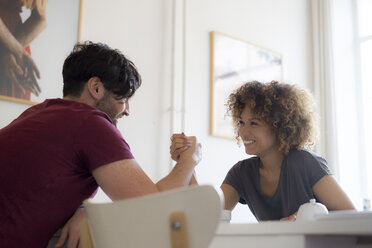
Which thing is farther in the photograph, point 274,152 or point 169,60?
point 169,60

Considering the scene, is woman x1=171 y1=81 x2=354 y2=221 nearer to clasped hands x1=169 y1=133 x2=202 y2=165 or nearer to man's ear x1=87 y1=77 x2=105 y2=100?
clasped hands x1=169 y1=133 x2=202 y2=165

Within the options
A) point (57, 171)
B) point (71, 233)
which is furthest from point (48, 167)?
point (71, 233)

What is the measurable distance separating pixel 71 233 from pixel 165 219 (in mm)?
459

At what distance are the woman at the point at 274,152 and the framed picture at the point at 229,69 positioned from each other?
1253mm

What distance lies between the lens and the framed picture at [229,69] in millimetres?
3453

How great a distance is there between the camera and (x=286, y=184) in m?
1.81

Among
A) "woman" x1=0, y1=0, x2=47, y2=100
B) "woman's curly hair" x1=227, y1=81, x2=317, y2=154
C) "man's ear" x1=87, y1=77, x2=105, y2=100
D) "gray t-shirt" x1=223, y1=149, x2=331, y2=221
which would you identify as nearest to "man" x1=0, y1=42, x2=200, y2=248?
"man's ear" x1=87, y1=77, x2=105, y2=100

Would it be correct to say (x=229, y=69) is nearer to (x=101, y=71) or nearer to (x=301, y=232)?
(x=101, y=71)

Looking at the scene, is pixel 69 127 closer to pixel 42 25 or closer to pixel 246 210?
pixel 42 25

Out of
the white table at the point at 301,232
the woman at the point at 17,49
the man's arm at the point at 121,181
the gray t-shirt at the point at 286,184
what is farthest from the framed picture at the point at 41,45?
the white table at the point at 301,232

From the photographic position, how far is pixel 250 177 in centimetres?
197

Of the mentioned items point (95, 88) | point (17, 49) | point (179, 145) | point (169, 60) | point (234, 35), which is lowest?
point (179, 145)

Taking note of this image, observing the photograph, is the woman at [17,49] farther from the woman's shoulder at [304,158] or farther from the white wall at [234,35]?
the woman's shoulder at [304,158]

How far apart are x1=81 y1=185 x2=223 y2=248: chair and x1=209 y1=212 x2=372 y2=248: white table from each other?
226 millimetres
